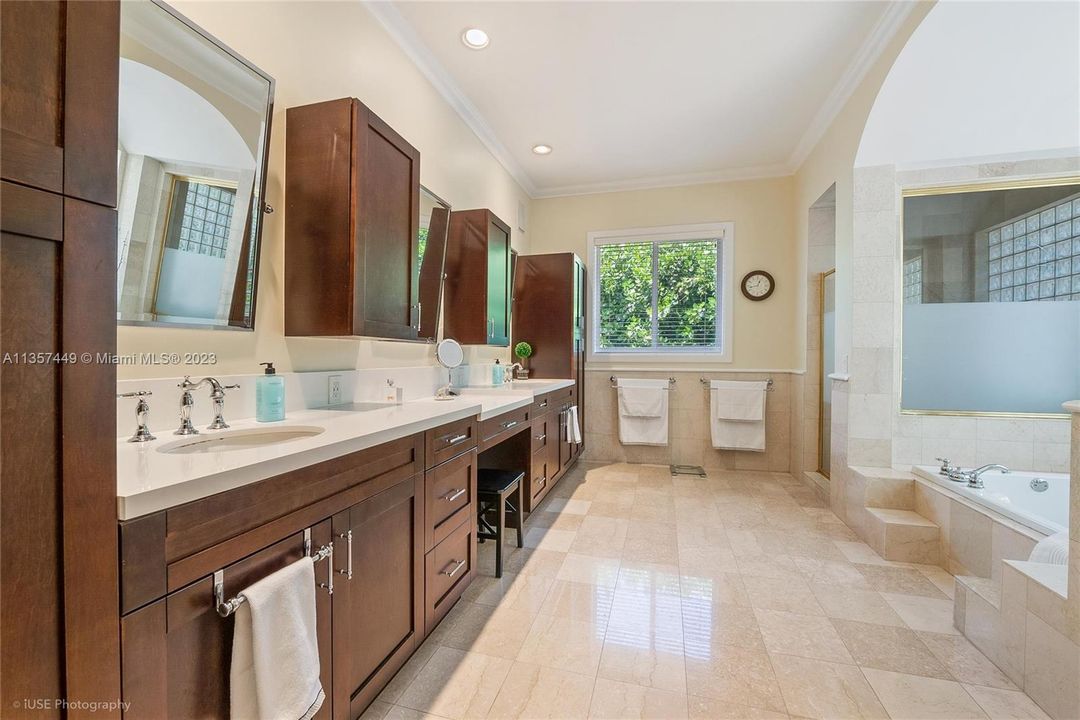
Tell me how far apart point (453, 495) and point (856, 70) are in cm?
342

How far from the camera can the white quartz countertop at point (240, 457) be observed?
0.70 metres

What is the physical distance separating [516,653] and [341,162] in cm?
193

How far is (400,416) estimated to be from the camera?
5.06ft

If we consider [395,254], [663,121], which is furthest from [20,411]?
[663,121]

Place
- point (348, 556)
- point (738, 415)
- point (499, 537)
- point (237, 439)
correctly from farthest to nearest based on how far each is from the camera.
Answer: point (738, 415), point (499, 537), point (237, 439), point (348, 556)

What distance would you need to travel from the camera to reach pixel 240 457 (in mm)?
879

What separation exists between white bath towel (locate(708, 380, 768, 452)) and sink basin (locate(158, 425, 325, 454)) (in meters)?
3.65

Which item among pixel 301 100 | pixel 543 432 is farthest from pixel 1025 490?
pixel 301 100

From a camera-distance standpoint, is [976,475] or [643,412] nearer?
[976,475]

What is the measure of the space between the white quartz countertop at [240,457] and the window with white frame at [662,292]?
3.13 meters

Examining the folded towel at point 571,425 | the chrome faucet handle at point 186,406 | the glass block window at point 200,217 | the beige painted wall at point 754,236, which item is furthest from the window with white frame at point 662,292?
the chrome faucet handle at point 186,406

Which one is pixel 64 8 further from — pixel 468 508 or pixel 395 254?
pixel 468 508

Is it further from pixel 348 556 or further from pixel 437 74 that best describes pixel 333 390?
pixel 437 74

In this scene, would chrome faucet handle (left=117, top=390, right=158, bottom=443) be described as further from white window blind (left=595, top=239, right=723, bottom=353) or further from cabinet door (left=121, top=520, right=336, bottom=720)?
white window blind (left=595, top=239, right=723, bottom=353)
